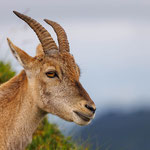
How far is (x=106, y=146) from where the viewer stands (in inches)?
472

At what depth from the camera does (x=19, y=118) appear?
8.23m

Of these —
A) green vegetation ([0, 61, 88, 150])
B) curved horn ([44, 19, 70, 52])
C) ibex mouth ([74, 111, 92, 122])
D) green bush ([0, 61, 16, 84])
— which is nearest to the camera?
ibex mouth ([74, 111, 92, 122])

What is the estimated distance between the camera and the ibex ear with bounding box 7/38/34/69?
27.1 feet

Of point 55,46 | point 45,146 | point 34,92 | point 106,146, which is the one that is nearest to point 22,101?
point 34,92

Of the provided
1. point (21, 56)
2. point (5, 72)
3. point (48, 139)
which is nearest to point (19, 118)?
point (21, 56)

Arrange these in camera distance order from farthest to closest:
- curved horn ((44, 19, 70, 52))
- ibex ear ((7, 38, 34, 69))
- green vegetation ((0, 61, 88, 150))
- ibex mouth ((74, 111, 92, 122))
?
green vegetation ((0, 61, 88, 150))
curved horn ((44, 19, 70, 52))
ibex ear ((7, 38, 34, 69))
ibex mouth ((74, 111, 92, 122))

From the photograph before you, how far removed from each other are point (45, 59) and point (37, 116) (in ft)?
3.79

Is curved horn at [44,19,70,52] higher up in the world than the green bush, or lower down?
higher up

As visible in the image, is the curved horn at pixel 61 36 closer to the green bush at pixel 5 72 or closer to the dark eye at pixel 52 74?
the dark eye at pixel 52 74

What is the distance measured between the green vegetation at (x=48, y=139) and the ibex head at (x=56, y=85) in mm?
3176

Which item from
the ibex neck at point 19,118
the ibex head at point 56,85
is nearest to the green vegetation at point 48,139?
the ibex neck at point 19,118

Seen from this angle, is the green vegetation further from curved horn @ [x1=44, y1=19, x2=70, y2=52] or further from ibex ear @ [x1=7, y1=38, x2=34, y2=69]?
ibex ear @ [x1=7, y1=38, x2=34, y2=69]

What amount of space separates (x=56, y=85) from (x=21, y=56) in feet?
2.94

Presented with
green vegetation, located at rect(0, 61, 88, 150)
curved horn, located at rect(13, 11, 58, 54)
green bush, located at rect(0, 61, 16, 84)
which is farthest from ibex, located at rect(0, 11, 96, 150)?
green bush, located at rect(0, 61, 16, 84)
